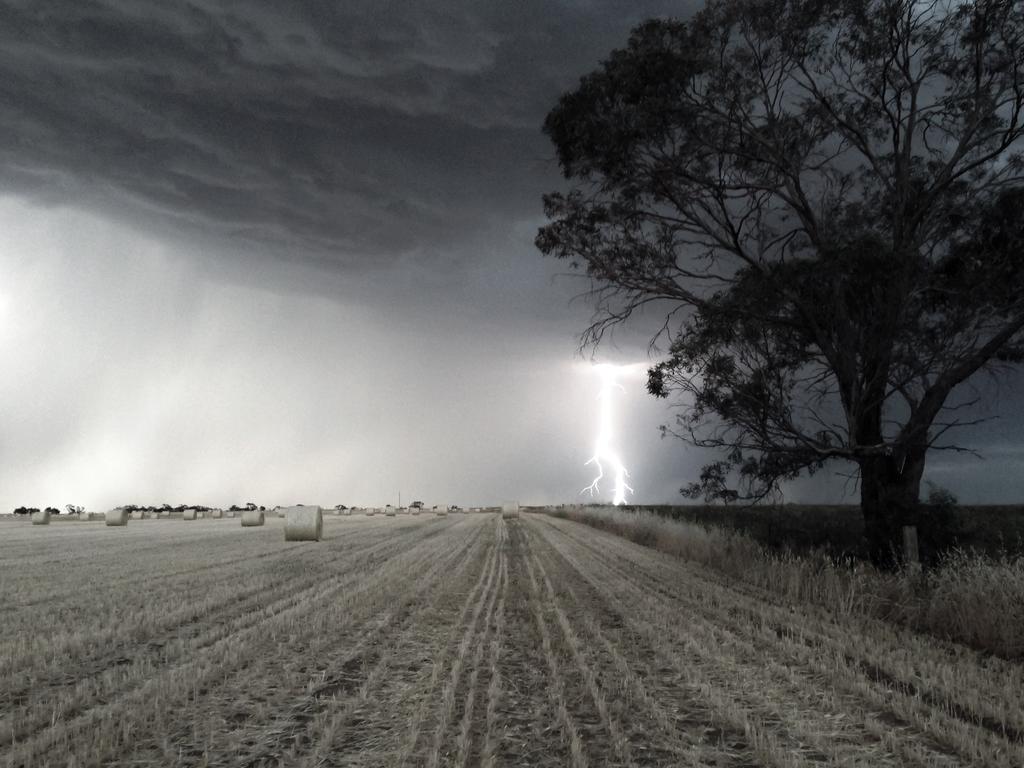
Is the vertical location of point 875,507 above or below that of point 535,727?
above

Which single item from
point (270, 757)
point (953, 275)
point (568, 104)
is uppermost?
point (568, 104)

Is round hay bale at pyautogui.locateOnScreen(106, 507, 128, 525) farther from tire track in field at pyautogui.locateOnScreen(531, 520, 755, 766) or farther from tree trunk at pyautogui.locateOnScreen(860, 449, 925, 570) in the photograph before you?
tree trunk at pyautogui.locateOnScreen(860, 449, 925, 570)

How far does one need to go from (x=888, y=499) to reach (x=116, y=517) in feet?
157

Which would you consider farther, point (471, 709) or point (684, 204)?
point (684, 204)

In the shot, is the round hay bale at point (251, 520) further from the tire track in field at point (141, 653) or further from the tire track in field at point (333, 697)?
the tire track in field at point (333, 697)

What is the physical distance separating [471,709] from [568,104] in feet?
51.7

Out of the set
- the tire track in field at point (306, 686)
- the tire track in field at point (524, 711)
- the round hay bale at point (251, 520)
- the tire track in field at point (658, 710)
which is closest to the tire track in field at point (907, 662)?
the tire track in field at point (658, 710)

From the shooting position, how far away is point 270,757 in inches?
200

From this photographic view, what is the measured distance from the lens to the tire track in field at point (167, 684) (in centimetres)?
539

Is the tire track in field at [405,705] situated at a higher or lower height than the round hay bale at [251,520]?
lower

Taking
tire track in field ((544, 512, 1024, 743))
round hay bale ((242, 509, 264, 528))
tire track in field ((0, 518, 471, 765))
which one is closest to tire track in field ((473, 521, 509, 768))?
tire track in field ((0, 518, 471, 765))

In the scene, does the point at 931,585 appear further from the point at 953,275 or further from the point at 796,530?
the point at 796,530

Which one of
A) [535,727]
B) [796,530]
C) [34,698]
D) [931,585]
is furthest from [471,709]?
[796,530]

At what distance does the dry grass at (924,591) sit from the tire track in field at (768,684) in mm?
2272
